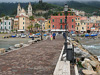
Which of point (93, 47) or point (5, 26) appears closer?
point (93, 47)

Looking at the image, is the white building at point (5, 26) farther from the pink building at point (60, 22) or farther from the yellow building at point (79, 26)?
the yellow building at point (79, 26)

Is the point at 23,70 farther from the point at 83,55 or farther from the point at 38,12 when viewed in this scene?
A: the point at 38,12

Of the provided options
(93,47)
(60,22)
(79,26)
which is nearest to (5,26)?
(60,22)

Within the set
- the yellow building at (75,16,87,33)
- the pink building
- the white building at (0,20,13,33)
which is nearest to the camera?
the pink building

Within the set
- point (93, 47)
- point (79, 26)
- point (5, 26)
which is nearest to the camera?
point (93, 47)

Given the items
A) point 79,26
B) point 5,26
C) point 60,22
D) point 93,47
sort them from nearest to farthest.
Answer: point 93,47 < point 60,22 < point 79,26 < point 5,26

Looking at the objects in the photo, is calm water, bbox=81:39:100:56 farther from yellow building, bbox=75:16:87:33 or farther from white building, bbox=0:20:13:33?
white building, bbox=0:20:13:33

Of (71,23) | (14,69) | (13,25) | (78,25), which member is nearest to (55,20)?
(71,23)

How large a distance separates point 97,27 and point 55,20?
26.4m

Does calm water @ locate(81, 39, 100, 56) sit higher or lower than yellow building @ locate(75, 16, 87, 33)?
lower

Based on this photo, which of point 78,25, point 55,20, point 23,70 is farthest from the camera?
point 78,25

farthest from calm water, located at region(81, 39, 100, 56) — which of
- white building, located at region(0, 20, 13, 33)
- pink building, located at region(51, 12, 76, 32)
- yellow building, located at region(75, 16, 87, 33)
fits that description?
white building, located at region(0, 20, 13, 33)

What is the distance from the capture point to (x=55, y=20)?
68.4 metres

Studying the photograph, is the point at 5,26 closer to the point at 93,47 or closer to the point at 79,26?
the point at 79,26
